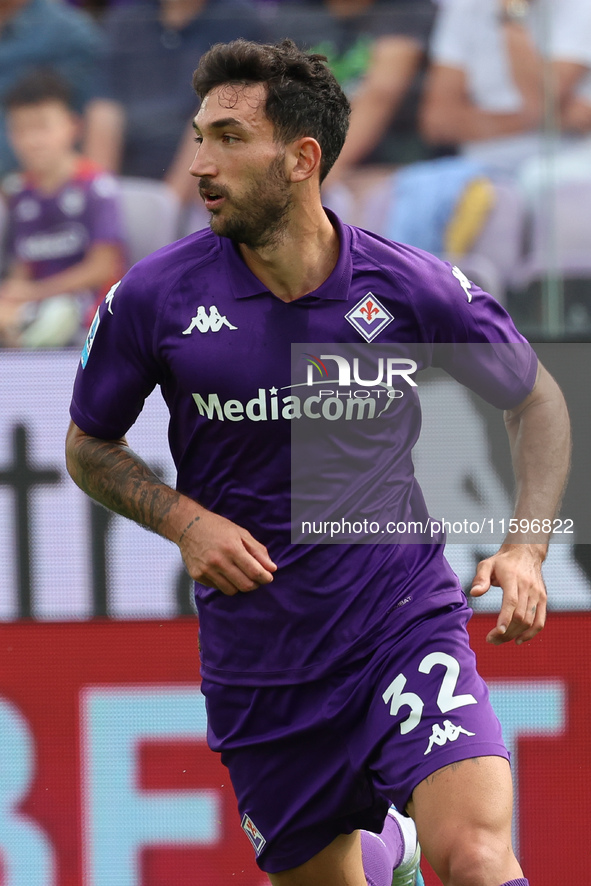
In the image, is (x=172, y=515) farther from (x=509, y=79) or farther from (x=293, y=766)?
(x=509, y=79)

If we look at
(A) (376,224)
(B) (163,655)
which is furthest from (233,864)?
(A) (376,224)

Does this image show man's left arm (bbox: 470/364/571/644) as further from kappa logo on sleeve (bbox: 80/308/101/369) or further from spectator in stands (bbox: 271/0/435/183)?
spectator in stands (bbox: 271/0/435/183)

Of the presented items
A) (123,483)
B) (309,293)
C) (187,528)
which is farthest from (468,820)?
(309,293)

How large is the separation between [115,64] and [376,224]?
167 cm

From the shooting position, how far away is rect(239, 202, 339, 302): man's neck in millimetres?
2664

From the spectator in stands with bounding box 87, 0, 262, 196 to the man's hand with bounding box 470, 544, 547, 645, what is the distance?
13.1 ft

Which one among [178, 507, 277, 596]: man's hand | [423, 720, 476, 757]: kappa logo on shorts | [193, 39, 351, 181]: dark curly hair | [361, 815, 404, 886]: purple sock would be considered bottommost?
[361, 815, 404, 886]: purple sock

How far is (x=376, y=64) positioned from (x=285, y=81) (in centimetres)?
347

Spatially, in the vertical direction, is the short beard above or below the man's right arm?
above

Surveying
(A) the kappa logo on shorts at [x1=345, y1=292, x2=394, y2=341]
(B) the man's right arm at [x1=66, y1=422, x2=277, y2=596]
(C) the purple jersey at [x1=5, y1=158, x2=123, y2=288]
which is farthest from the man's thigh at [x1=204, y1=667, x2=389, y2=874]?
(C) the purple jersey at [x1=5, y1=158, x2=123, y2=288]

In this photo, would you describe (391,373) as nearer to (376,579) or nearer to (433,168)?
(376,579)

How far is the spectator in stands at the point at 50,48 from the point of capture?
6121 millimetres

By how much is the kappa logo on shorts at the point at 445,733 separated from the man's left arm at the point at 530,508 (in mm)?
210

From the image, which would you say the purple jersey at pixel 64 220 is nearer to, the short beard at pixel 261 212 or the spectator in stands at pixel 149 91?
the spectator in stands at pixel 149 91
